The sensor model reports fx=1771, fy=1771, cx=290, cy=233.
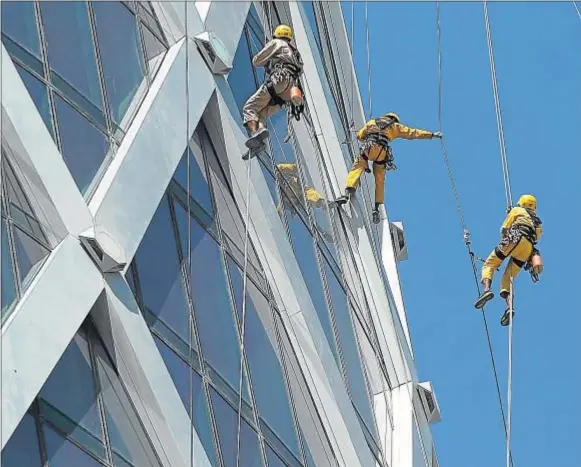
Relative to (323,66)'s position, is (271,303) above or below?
below

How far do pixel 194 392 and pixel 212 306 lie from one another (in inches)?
75.5

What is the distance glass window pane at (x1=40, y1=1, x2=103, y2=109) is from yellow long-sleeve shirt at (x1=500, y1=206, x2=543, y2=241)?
8.32 meters

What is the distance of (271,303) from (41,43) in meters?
7.51

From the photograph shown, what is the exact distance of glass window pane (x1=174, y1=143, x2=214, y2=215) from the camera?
80.3 ft

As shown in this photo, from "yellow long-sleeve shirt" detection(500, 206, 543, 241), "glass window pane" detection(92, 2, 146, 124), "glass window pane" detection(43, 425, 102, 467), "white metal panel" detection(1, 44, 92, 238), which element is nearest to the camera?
"glass window pane" detection(43, 425, 102, 467)

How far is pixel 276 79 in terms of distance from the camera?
26609 millimetres

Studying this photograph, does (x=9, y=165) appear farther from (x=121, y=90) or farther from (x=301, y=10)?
(x=301, y=10)

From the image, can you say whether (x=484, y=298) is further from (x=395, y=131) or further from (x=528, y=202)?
(x=395, y=131)

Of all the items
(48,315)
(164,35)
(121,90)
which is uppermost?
(164,35)

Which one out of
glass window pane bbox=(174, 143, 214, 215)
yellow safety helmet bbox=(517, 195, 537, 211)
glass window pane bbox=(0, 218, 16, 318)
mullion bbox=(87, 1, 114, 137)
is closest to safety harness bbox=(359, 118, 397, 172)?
yellow safety helmet bbox=(517, 195, 537, 211)

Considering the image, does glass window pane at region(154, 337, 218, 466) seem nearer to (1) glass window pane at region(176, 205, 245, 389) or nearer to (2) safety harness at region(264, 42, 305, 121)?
(1) glass window pane at region(176, 205, 245, 389)

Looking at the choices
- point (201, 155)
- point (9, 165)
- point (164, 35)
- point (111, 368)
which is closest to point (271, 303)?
point (201, 155)

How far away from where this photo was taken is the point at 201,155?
25.7m

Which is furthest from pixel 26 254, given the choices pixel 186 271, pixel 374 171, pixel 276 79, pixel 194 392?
pixel 374 171
